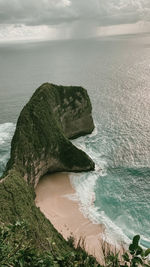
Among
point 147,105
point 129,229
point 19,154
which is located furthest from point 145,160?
point 147,105

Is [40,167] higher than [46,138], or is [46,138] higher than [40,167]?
[46,138]

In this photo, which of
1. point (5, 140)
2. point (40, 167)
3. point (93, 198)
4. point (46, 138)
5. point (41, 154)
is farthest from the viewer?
point (5, 140)

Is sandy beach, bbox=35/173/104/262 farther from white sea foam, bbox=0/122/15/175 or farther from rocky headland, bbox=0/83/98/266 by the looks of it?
white sea foam, bbox=0/122/15/175

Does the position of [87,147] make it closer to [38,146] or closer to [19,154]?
[38,146]

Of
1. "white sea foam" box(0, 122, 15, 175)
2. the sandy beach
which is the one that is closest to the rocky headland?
the sandy beach

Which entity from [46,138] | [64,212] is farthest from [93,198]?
[46,138]

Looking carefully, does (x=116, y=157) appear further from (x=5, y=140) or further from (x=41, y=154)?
(x=5, y=140)

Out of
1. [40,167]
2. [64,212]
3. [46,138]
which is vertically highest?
[46,138]
